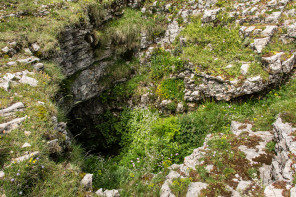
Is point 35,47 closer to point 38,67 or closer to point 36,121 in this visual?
point 38,67

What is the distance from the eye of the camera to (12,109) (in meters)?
4.60

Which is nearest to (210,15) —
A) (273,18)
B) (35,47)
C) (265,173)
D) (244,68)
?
(273,18)

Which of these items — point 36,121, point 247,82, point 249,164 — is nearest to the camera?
point 36,121

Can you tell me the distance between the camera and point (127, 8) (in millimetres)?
12062

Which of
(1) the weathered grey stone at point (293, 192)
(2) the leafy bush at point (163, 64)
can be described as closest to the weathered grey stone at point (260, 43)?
(2) the leafy bush at point (163, 64)

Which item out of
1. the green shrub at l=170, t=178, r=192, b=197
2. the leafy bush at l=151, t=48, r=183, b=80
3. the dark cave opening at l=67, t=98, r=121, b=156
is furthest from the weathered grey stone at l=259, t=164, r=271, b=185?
the dark cave opening at l=67, t=98, r=121, b=156

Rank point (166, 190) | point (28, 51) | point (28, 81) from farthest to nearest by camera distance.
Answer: point (28, 51) < point (28, 81) < point (166, 190)

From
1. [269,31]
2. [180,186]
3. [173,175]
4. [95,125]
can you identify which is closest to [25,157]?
[180,186]

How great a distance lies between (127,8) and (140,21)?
65.0 inches

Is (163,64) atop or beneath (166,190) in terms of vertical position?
atop

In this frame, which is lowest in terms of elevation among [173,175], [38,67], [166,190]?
[173,175]

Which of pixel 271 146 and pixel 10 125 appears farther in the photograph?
pixel 271 146

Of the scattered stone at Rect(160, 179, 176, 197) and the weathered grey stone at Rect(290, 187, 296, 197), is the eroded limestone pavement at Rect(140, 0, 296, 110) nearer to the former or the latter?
the weathered grey stone at Rect(290, 187, 296, 197)

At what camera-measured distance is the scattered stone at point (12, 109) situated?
14.6ft
